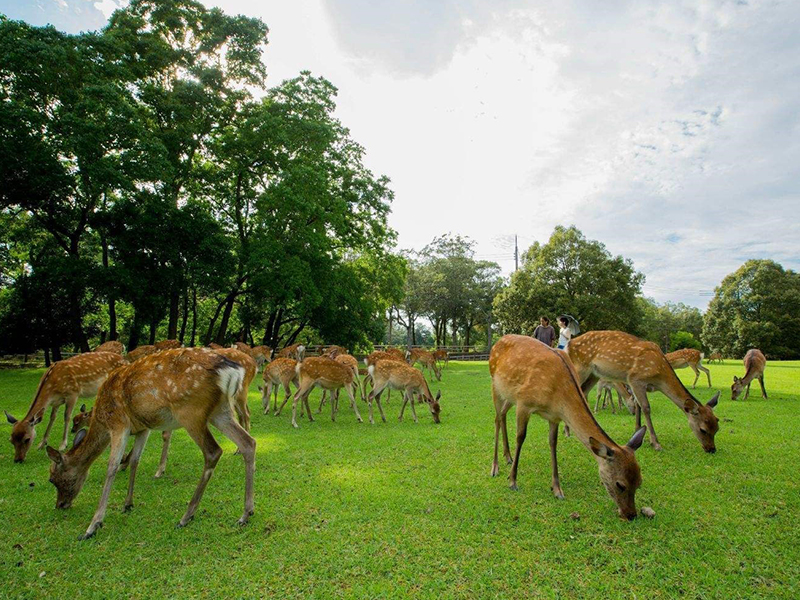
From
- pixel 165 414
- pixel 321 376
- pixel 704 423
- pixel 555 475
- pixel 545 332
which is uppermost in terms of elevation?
pixel 545 332

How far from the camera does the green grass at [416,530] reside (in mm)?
2936

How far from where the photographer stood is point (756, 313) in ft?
131

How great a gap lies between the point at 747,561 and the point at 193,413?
15.4 feet

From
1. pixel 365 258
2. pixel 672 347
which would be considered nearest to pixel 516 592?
pixel 365 258

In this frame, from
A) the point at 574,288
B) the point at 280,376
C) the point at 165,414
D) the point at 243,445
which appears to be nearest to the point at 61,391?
the point at 165,414

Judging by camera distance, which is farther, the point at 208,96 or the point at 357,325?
the point at 357,325

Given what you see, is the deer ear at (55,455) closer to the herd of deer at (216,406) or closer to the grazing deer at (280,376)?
the herd of deer at (216,406)

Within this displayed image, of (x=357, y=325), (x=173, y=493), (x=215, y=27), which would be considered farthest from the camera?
(x=357, y=325)

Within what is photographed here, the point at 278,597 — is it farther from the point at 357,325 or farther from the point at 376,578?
the point at 357,325

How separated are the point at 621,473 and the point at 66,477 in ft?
17.7

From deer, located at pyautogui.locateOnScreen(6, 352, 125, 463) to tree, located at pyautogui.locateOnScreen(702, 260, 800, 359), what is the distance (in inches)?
1901

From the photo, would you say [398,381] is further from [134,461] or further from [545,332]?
[134,461]

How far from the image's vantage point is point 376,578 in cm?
300

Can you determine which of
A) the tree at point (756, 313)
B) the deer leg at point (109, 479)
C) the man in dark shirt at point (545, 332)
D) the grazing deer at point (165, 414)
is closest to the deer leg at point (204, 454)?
the grazing deer at point (165, 414)
